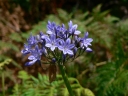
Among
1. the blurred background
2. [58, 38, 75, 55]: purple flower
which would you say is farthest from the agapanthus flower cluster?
the blurred background

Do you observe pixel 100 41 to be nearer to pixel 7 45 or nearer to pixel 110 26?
pixel 110 26

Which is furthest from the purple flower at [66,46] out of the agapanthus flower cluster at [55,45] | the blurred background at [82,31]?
the blurred background at [82,31]

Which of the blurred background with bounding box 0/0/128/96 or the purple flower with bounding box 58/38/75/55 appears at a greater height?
the blurred background with bounding box 0/0/128/96

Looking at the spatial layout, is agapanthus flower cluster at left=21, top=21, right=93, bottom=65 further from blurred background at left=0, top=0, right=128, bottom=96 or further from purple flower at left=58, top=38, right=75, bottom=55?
blurred background at left=0, top=0, right=128, bottom=96

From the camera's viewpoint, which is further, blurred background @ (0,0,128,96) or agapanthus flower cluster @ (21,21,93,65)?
blurred background @ (0,0,128,96)

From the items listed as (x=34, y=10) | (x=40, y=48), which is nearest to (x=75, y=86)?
(x=40, y=48)
